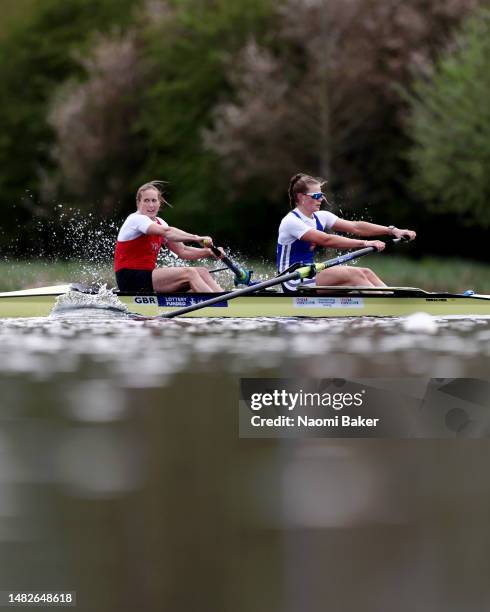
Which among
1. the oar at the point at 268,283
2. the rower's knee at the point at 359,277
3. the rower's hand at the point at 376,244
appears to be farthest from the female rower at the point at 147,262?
the rower's hand at the point at 376,244

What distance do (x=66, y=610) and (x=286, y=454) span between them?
2812 millimetres

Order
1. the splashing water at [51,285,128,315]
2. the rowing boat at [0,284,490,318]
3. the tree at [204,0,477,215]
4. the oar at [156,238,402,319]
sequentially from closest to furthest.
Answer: the oar at [156,238,402,319] < the rowing boat at [0,284,490,318] < the splashing water at [51,285,128,315] < the tree at [204,0,477,215]

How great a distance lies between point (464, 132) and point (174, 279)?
83.5ft

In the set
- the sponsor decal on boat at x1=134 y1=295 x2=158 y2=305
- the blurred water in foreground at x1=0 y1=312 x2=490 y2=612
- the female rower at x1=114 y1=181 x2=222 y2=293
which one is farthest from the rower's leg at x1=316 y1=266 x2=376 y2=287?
the blurred water in foreground at x1=0 y1=312 x2=490 y2=612

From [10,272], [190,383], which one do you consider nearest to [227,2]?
[10,272]

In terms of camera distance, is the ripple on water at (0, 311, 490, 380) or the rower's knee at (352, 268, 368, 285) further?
the rower's knee at (352, 268, 368, 285)

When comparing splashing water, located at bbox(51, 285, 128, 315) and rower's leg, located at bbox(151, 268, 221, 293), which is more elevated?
rower's leg, located at bbox(151, 268, 221, 293)

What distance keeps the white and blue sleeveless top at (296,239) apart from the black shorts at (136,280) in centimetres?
155

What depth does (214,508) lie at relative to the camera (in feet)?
22.0

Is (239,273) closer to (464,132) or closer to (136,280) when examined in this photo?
(136,280)

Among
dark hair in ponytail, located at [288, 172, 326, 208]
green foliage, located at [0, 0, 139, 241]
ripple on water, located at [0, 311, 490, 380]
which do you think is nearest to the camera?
ripple on water, located at [0, 311, 490, 380]

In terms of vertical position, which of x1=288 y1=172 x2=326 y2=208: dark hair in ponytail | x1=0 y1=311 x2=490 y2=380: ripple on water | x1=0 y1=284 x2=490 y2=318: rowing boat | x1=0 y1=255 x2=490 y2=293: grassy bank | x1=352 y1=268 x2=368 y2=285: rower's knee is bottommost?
x1=0 y1=255 x2=490 y2=293: grassy bank

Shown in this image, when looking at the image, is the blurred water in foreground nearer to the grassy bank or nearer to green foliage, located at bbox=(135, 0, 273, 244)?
the grassy bank

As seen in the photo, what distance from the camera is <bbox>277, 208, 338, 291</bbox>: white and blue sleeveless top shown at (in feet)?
53.5
